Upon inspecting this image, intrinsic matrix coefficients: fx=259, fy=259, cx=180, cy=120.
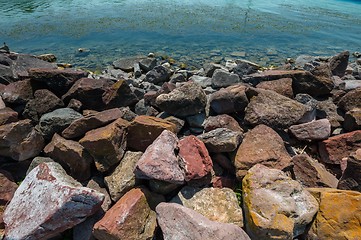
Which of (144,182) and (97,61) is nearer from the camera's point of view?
(144,182)

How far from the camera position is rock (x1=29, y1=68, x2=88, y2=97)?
211 inches

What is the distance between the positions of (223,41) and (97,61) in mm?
9410

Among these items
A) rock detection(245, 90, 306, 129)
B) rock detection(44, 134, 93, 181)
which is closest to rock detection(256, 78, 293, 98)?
rock detection(245, 90, 306, 129)

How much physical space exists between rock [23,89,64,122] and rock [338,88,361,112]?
5.89 meters

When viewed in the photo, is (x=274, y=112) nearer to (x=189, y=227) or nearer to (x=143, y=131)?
(x=143, y=131)

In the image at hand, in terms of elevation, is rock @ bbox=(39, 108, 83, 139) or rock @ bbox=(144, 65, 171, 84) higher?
rock @ bbox=(39, 108, 83, 139)

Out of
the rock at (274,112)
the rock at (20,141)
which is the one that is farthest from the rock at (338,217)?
the rock at (20,141)

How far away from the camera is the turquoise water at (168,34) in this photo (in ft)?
54.1

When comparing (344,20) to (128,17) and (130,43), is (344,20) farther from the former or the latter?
(130,43)

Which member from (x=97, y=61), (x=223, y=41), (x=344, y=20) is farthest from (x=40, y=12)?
(x=344, y=20)

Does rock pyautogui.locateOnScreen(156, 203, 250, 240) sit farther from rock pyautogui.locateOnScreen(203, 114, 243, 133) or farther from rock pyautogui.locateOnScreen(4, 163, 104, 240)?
rock pyautogui.locateOnScreen(203, 114, 243, 133)

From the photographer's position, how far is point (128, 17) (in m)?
26.6

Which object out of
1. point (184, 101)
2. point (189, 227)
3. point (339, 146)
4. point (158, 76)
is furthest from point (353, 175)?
point (158, 76)

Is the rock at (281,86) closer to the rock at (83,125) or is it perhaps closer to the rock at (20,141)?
the rock at (83,125)
